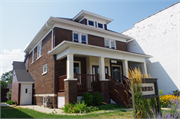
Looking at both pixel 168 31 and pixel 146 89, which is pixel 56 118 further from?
pixel 168 31

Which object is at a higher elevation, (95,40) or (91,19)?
(91,19)

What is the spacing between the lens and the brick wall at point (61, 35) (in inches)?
468

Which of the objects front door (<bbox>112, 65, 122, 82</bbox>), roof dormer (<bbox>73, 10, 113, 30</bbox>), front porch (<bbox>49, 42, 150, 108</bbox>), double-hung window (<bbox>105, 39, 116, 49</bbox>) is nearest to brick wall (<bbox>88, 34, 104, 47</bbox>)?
double-hung window (<bbox>105, 39, 116, 49</bbox>)

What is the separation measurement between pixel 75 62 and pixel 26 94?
7432 millimetres

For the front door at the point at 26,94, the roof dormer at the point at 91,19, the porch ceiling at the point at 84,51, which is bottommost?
the front door at the point at 26,94

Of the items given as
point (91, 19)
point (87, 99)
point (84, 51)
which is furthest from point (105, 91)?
point (91, 19)

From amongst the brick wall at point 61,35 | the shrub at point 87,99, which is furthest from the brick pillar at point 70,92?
the brick wall at point 61,35

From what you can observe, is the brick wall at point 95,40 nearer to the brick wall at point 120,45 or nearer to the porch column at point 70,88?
the brick wall at point 120,45

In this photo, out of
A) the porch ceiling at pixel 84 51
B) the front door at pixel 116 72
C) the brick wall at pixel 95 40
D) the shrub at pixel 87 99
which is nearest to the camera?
the shrub at pixel 87 99

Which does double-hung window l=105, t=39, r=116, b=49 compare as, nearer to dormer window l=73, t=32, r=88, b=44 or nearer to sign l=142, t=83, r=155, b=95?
dormer window l=73, t=32, r=88, b=44

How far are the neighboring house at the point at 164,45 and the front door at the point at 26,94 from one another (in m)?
13.8

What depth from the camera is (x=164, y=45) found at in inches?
599

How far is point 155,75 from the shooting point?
51.6 ft

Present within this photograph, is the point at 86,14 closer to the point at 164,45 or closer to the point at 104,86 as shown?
the point at 104,86
